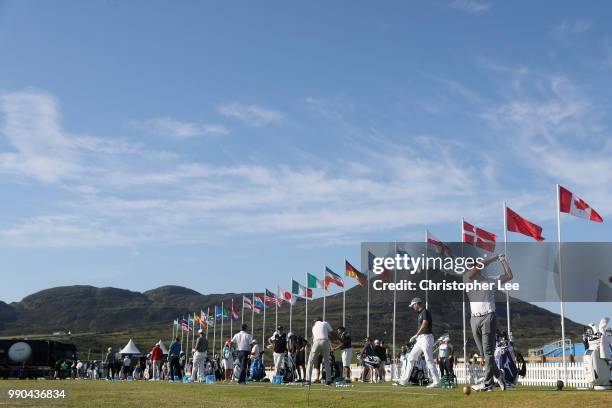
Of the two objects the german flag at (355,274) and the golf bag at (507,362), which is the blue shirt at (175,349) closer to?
the golf bag at (507,362)

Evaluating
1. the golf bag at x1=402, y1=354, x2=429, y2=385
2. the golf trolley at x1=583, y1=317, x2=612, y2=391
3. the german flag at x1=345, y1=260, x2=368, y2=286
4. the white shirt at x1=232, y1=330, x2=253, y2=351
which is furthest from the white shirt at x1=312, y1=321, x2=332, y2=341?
the german flag at x1=345, y1=260, x2=368, y2=286

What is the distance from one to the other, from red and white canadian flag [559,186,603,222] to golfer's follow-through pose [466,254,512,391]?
692 inches

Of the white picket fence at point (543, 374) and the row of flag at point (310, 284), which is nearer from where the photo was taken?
the white picket fence at point (543, 374)

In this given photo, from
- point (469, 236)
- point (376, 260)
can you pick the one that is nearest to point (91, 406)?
point (469, 236)

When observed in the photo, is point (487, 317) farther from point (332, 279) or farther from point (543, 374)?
point (332, 279)

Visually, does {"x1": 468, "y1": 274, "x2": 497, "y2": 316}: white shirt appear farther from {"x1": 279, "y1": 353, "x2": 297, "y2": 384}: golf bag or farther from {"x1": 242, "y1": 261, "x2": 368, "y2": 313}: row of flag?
{"x1": 242, "y1": 261, "x2": 368, "y2": 313}: row of flag

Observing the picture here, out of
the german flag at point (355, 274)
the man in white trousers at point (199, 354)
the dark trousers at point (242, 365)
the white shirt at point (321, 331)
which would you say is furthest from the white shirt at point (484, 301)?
the german flag at point (355, 274)

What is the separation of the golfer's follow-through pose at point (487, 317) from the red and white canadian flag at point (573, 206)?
57.6 feet

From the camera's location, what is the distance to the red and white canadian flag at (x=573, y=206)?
1243 inches

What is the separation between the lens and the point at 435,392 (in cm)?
1609

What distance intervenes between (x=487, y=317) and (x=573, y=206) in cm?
1813

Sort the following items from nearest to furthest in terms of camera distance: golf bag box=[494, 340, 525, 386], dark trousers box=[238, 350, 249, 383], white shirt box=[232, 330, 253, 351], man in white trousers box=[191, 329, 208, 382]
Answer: golf bag box=[494, 340, 525, 386] → dark trousers box=[238, 350, 249, 383] → white shirt box=[232, 330, 253, 351] → man in white trousers box=[191, 329, 208, 382]

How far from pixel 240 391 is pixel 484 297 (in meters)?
7.36

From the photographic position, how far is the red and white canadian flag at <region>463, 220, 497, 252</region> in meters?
40.7
